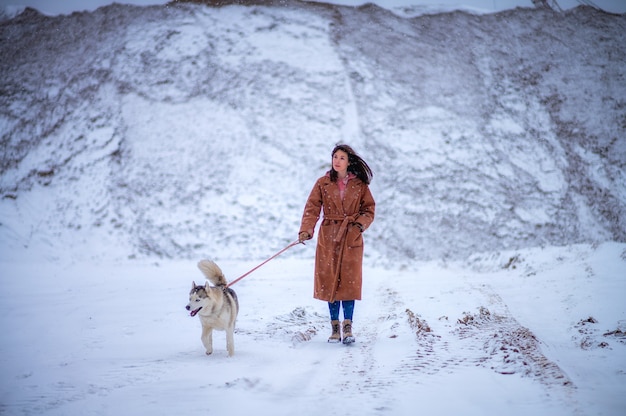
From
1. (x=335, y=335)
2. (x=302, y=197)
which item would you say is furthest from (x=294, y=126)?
(x=335, y=335)

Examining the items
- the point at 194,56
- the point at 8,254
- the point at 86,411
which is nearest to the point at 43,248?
the point at 8,254

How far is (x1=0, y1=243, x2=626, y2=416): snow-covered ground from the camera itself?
2941 mm

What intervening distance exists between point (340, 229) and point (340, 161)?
72 centimetres

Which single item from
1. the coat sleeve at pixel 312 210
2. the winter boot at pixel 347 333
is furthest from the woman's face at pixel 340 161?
the winter boot at pixel 347 333

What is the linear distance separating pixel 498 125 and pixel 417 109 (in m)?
2.68

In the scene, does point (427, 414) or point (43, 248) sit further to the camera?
point (43, 248)

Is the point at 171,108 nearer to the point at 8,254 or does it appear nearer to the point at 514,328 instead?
the point at 8,254

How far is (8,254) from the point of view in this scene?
40.8 ft

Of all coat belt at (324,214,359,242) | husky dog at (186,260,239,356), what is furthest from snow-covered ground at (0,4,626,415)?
coat belt at (324,214,359,242)

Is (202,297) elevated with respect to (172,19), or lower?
lower

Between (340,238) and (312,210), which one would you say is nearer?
(340,238)

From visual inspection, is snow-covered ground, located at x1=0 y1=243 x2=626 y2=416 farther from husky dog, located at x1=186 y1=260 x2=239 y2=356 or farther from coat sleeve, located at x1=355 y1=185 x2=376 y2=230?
coat sleeve, located at x1=355 y1=185 x2=376 y2=230

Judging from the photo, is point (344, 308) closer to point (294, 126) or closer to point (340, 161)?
point (340, 161)

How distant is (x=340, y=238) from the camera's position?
5.19 metres
